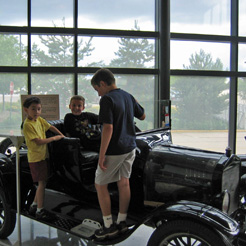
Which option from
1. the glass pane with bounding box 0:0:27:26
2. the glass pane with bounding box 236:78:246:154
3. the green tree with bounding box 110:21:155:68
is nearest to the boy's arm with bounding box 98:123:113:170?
the green tree with bounding box 110:21:155:68

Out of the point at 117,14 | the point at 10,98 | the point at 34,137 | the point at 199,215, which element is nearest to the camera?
the point at 199,215

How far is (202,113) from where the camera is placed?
668 cm

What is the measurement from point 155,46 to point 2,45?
3.18 metres

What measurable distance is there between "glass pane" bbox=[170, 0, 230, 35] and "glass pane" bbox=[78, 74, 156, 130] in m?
1.37

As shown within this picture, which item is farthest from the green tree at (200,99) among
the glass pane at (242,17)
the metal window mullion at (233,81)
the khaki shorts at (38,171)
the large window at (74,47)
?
the khaki shorts at (38,171)

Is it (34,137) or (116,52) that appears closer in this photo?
(34,137)

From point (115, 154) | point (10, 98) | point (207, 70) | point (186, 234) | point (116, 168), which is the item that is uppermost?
point (207, 70)

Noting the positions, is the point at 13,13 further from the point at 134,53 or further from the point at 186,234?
the point at 186,234

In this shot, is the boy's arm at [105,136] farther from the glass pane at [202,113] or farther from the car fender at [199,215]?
the glass pane at [202,113]

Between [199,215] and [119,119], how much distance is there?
2.81ft

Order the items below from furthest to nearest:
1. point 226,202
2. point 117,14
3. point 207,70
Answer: point 207,70
point 117,14
point 226,202

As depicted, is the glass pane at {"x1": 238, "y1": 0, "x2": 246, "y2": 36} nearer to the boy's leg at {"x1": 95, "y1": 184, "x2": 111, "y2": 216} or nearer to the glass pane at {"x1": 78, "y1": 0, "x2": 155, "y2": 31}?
the glass pane at {"x1": 78, "y1": 0, "x2": 155, "y2": 31}

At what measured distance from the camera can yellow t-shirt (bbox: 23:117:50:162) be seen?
2514 millimetres

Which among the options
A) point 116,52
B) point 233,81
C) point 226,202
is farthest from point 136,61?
point 226,202
